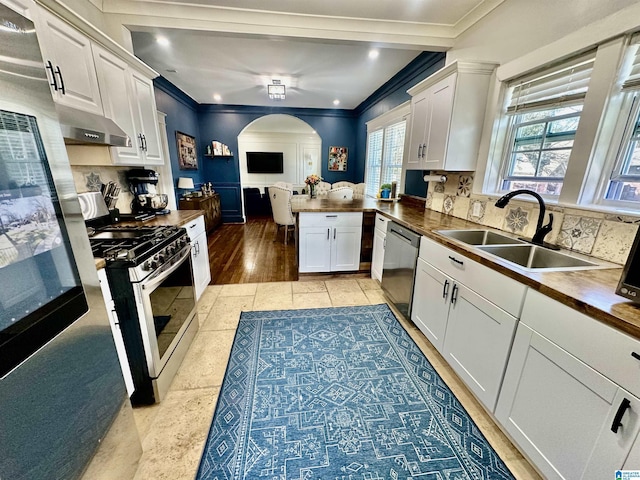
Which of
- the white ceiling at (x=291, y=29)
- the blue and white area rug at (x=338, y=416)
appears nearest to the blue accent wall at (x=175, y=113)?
the white ceiling at (x=291, y=29)

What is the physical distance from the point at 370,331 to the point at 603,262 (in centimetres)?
158

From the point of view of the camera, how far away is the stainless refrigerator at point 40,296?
65cm

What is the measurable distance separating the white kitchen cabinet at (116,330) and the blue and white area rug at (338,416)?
1.80ft

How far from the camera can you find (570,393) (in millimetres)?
1001

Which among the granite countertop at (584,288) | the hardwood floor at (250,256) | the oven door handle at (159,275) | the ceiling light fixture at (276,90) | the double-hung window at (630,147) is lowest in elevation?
the hardwood floor at (250,256)

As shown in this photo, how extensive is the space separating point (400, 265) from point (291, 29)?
2.49m

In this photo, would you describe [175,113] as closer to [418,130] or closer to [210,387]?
[418,130]

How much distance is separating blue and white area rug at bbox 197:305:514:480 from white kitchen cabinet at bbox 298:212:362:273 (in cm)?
113

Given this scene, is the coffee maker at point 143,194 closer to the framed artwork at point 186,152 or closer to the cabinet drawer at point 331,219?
the cabinet drawer at point 331,219

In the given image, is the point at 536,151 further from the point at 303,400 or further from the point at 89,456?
the point at 89,456

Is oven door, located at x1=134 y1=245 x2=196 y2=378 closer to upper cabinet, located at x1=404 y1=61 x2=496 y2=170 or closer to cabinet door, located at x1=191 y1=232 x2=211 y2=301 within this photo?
cabinet door, located at x1=191 y1=232 x2=211 y2=301

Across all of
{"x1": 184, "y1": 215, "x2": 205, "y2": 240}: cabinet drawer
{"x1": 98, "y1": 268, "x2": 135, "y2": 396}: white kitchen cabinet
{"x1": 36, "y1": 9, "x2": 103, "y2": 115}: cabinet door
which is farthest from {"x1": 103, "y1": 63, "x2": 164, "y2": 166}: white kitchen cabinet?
{"x1": 98, "y1": 268, "x2": 135, "y2": 396}: white kitchen cabinet

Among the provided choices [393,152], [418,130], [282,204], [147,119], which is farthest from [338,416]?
[393,152]

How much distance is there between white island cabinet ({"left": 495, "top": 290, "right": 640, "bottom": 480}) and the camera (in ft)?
2.76
